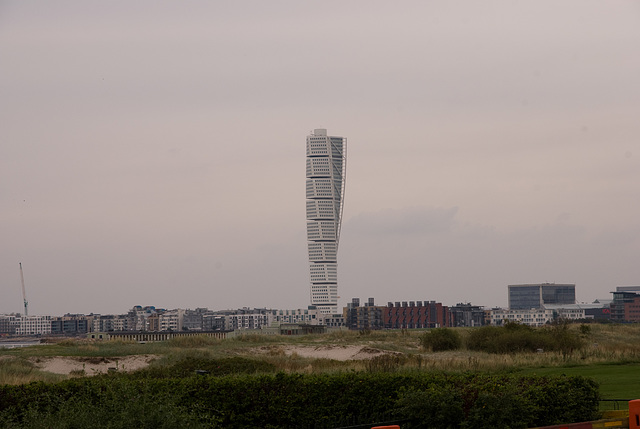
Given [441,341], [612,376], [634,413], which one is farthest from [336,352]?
[634,413]

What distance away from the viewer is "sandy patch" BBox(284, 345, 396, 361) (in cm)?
5188

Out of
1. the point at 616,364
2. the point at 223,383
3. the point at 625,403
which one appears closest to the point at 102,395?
the point at 223,383

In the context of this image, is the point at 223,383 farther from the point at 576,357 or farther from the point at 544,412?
the point at 576,357

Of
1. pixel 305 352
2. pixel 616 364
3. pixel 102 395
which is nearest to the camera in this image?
pixel 102 395

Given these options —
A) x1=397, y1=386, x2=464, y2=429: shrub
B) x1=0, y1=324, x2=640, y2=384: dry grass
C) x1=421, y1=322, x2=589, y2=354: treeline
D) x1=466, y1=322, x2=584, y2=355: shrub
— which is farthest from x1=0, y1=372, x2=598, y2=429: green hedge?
x1=466, y1=322, x2=584, y2=355: shrub

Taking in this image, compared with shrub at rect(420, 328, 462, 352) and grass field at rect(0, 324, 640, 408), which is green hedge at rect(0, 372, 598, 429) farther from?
shrub at rect(420, 328, 462, 352)

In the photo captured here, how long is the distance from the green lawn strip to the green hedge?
9.27ft

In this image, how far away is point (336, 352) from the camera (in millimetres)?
55281

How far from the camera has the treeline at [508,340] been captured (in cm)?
4891

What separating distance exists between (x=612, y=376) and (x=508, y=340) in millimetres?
20700

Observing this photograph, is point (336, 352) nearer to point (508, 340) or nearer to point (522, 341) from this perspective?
point (508, 340)

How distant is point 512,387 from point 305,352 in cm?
4185

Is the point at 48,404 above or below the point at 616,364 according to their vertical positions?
above

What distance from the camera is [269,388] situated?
641 inches
